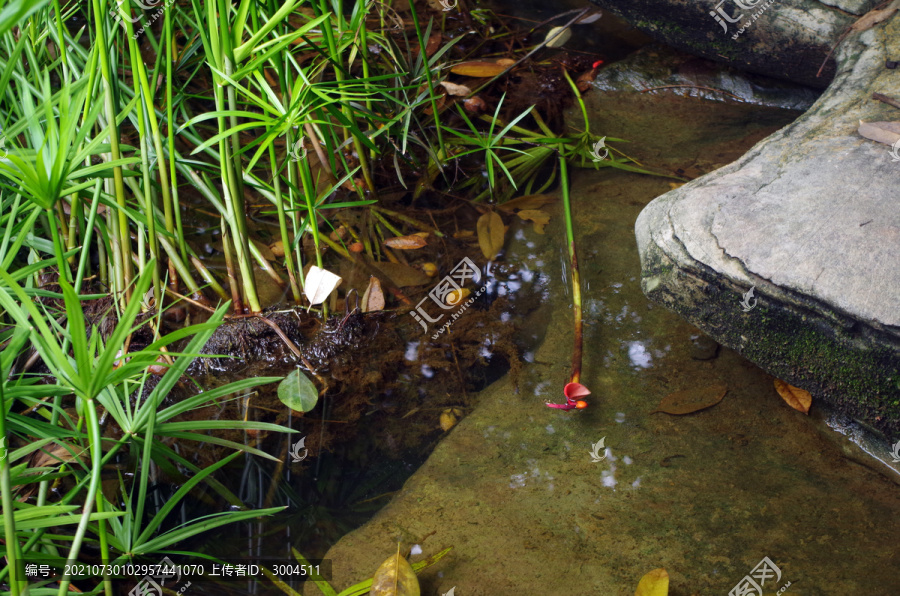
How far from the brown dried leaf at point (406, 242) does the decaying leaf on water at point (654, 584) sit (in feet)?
4.56

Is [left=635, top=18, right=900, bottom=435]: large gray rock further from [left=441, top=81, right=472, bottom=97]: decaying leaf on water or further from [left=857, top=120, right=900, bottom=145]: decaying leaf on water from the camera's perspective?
[left=441, top=81, right=472, bottom=97]: decaying leaf on water

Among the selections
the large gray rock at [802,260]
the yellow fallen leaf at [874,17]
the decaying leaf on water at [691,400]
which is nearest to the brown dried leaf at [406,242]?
the large gray rock at [802,260]

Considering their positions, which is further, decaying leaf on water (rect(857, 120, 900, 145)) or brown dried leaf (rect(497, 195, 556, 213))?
brown dried leaf (rect(497, 195, 556, 213))

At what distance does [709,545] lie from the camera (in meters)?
1.35

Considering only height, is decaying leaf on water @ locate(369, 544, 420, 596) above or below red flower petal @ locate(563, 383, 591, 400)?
below

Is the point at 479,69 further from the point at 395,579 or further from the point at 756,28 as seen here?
the point at 395,579

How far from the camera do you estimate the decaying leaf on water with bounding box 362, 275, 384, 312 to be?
6.53 ft

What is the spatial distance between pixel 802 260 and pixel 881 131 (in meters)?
0.60

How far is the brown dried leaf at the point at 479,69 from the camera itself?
9.59ft

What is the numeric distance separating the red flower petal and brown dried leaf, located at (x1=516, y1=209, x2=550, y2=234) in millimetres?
840

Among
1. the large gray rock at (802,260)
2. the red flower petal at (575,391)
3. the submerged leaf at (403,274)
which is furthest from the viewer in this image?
the submerged leaf at (403,274)

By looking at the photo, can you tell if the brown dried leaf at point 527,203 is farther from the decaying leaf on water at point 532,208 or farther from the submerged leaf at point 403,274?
the submerged leaf at point 403,274

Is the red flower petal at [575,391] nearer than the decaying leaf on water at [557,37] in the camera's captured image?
Yes
